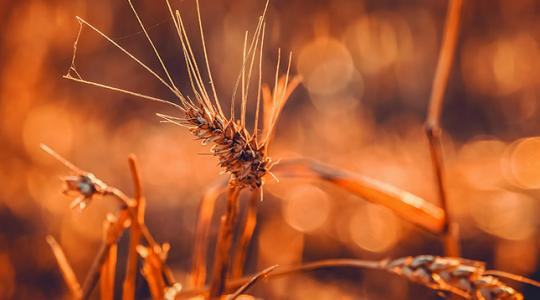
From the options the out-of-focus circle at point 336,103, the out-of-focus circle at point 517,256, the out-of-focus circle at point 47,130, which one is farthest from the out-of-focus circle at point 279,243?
the out-of-focus circle at point 336,103

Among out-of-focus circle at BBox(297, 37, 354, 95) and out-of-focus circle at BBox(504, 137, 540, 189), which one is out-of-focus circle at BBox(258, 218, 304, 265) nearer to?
out-of-focus circle at BBox(504, 137, 540, 189)

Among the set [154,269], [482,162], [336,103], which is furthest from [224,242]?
[336,103]

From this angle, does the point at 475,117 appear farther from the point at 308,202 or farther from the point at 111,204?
the point at 111,204

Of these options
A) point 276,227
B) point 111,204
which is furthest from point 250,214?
point 111,204

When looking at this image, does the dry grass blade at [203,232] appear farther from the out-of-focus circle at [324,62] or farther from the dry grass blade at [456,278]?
the out-of-focus circle at [324,62]

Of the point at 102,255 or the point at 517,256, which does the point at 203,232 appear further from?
the point at 517,256

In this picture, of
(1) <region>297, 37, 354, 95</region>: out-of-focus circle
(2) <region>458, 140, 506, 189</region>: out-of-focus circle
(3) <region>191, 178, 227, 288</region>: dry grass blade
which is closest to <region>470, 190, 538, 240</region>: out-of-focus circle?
(2) <region>458, 140, 506, 189</region>: out-of-focus circle
